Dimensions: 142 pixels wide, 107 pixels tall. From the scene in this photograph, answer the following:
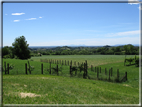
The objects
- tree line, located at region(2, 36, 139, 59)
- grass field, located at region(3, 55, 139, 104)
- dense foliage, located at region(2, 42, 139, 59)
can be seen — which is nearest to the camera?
grass field, located at region(3, 55, 139, 104)

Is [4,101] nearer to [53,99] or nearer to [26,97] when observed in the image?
[26,97]

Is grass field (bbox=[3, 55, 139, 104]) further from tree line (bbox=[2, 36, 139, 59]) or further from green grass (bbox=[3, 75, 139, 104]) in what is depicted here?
tree line (bbox=[2, 36, 139, 59])

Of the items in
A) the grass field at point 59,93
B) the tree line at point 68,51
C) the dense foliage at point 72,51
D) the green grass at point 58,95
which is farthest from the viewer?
the dense foliage at point 72,51

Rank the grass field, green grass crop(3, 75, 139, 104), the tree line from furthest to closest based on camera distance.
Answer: the tree line
the grass field
green grass crop(3, 75, 139, 104)

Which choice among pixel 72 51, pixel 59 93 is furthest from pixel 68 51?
pixel 59 93

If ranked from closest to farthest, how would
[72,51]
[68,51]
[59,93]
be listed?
[59,93]
[68,51]
[72,51]

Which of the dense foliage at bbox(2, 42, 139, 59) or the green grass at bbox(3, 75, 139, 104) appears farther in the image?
the dense foliage at bbox(2, 42, 139, 59)

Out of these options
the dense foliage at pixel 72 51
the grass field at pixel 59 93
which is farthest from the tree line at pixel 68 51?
the grass field at pixel 59 93

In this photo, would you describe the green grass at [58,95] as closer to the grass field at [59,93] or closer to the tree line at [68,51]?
the grass field at [59,93]

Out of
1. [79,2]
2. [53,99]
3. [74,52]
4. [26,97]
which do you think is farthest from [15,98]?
[74,52]

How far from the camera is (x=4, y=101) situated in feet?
19.9

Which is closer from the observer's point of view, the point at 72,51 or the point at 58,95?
the point at 58,95

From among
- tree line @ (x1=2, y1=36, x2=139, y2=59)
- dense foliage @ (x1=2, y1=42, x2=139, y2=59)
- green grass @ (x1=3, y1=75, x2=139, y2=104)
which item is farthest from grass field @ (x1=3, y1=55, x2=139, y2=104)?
dense foliage @ (x1=2, y1=42, x2=139, y2=59)

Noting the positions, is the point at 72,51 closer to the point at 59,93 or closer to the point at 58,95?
the point at 59,93
